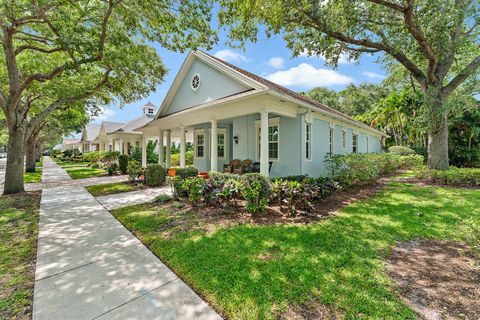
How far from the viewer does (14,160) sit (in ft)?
29.7

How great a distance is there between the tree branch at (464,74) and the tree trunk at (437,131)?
40 cm

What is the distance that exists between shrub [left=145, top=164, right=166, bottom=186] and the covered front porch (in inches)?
53.5

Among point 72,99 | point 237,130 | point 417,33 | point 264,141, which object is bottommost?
point 264,141

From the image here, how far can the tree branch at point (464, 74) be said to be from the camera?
9.15 metres

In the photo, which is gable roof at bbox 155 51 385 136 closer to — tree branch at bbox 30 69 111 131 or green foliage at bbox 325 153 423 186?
green foliage at bbox 325 153 423 186

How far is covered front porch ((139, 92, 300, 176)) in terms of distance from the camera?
7957mm

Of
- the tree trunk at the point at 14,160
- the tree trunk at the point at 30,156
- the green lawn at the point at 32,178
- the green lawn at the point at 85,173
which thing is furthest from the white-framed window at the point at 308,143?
the tree trunk at the point at 30,156

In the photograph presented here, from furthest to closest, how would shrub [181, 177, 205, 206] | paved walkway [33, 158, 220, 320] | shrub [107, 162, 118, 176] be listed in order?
shrub [107, 162, 118, 176] → shrub [181, 177, 205, 206] → paved walkway [33, 158, 220, 320]

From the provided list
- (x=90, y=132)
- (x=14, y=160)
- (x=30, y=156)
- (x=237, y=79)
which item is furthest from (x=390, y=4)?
(x=90, y=132)

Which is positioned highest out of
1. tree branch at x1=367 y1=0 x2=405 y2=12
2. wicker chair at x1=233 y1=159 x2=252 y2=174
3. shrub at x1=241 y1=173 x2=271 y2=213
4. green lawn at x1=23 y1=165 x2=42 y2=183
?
tree branch at x1=367 y1=0 x2=405 y2=12

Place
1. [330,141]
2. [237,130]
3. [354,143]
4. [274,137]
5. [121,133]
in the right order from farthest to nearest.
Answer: [121,133], [354,143], [330,141], [237,130], [274,137]

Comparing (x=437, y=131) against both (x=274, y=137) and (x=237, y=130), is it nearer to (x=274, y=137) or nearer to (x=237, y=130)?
(x=274, y=137)

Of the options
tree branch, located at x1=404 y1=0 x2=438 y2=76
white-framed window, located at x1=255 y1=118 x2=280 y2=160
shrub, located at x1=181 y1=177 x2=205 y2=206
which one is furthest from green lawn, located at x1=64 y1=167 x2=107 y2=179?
tree branch, located at x1=404 y1=0 x2=438 y2=76

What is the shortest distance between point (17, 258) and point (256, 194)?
15.9 feet
